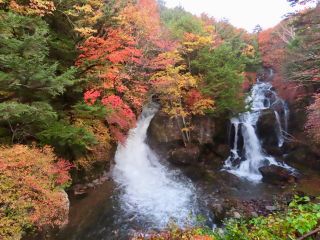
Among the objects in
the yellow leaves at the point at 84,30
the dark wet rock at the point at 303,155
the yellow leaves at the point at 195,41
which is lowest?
the dark wet rock at the point at 303,155

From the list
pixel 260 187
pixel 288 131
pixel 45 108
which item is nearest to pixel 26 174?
pixel 45 108

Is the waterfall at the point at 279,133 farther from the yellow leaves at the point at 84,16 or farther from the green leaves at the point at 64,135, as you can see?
the yellow leaves at the point at 84,16

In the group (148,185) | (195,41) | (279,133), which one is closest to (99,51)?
(148,185)

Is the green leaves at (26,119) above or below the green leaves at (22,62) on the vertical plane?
below

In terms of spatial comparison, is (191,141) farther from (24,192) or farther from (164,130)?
Result: (24,192)

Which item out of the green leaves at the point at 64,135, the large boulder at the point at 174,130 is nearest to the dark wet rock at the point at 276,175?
the large boulder at the point at 174,130

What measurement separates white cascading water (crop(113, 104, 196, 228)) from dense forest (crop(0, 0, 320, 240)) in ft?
5.01

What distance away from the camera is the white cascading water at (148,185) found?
1323cm

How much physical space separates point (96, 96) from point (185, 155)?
940 cm

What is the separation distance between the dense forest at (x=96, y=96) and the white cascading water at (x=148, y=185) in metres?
1.53

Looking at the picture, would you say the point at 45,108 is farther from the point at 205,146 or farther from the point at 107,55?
the point at 205,146

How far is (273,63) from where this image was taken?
29.6m

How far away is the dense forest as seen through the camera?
7.60 m

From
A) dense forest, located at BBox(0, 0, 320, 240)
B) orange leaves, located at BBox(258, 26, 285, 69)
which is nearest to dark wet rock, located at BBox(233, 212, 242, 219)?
dense forest, located at BBox(0, 0, 320, 240)
